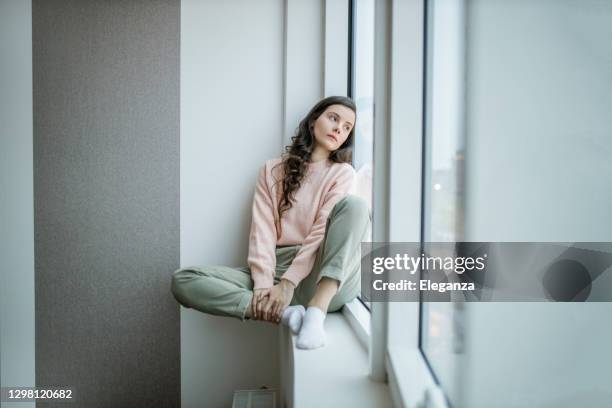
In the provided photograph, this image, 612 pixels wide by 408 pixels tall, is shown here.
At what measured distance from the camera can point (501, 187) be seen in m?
0.45

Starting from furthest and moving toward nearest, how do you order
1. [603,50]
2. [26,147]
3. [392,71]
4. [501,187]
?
[26,147]
[392,71]
[501,187]
[603,50]

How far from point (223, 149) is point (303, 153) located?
0.36 metres

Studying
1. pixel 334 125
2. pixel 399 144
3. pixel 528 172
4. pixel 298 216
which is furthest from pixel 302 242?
pixel 528 172

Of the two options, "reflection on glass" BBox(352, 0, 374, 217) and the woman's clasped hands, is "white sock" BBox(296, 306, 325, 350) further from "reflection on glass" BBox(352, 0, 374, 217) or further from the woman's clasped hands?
"reflection on glass" BBox(352, 0, 374, 217)

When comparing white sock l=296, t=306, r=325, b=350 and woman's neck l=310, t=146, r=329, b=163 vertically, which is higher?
woman's neck l=310, t=146, r=329, b=163

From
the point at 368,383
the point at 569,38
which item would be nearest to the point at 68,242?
the point at 368,383

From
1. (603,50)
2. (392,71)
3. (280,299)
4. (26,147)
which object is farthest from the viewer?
(26,147)

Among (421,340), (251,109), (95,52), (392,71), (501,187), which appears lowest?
(421,340)

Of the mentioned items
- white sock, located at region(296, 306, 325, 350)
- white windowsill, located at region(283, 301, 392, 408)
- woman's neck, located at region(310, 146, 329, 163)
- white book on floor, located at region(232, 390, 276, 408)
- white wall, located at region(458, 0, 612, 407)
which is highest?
woman's neck, located at region(310, 146, 329, 163)

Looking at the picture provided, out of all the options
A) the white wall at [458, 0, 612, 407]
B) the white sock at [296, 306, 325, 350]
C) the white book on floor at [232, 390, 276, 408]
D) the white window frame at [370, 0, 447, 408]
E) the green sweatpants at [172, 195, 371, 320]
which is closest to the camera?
the white wall at [458, 0, 612, 407]

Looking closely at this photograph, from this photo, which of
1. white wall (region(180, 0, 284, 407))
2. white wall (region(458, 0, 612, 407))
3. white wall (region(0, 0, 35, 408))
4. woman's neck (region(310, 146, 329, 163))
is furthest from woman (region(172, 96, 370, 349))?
white wall (region(0, 0, 35, 408))

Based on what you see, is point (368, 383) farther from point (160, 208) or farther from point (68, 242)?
point (68, 242)

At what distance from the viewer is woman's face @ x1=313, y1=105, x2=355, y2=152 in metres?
1.45

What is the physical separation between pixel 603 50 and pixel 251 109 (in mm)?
1495
